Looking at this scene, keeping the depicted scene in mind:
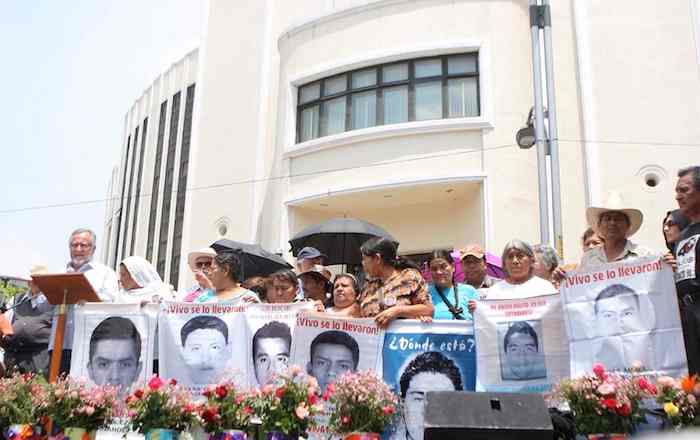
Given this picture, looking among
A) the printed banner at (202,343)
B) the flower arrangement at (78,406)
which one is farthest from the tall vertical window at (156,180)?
the flower arrangement at (78,406)

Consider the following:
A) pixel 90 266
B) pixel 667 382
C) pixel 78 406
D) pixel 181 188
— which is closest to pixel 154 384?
pixel 78 406

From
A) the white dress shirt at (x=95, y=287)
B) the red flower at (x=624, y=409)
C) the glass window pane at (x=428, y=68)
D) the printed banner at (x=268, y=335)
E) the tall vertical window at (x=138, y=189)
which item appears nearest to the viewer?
the red flower at (x=624, y=409)

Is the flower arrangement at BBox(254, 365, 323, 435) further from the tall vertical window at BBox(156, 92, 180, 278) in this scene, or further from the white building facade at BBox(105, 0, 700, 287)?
the tall vertical window at BBox(156, 92, 180, 278)

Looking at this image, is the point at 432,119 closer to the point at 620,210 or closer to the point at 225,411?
the point at 620,210

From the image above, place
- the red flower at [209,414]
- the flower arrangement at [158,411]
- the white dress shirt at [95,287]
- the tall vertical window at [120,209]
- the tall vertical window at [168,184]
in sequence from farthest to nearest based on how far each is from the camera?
1. the tall vertical window at [120,209]
2. the tall vertical window at [168,184]
3. the white dress shirt at [95,287]
4. the flower arrangement at [158,411]
5. the red flower at [209,414]

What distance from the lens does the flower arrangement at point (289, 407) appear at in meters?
5.12

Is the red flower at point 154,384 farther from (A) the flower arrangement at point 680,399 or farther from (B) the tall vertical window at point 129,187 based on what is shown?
(B) the tall vertical window at point 129,187

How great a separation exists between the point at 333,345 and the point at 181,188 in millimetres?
20371

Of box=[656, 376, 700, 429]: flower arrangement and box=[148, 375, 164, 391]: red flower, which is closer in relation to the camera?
box=[656, 376, 700, 429]: flower arrangement

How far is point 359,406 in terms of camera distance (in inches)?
197

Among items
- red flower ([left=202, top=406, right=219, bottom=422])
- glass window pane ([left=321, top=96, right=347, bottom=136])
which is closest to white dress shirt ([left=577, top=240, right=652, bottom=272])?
red flower ([left=202, top=406, right=219, bottom=422])

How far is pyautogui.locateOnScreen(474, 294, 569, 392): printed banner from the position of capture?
18.2ft

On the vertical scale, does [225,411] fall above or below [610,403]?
below

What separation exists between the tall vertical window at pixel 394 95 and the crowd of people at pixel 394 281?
341 inches
